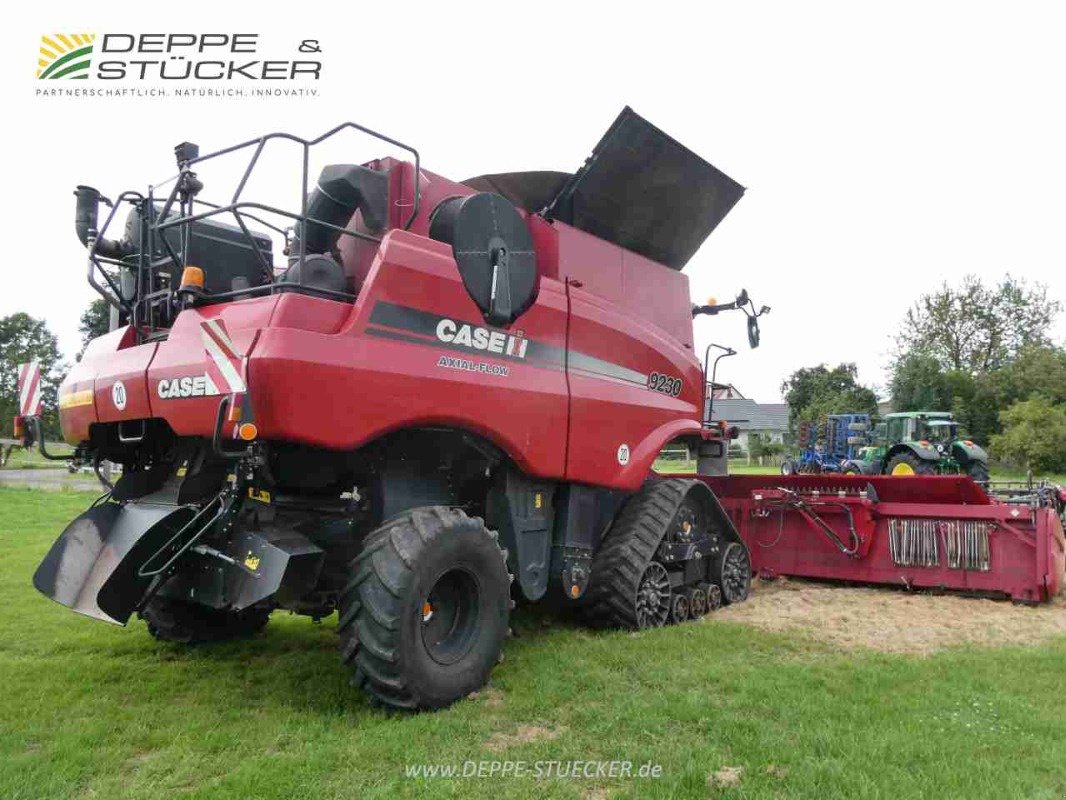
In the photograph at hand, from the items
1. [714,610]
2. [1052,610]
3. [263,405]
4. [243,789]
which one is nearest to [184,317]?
[263,405]

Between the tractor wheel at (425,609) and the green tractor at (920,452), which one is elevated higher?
the green tractor at (920,452)

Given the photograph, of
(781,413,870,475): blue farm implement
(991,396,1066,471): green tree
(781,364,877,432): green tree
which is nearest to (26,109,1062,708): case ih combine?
(781,413,870,475): blue farm implement

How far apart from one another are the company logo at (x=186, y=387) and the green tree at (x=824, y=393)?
1672 inches

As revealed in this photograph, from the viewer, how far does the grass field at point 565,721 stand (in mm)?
3148

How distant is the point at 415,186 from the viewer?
4.68m

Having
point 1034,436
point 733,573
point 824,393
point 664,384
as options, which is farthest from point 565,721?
point 824,393

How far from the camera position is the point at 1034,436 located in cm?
3219

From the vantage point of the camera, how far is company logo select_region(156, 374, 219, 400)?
3.81 meters

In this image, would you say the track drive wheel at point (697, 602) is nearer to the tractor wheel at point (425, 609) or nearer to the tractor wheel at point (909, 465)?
the tractor wheel at point (425, 609)

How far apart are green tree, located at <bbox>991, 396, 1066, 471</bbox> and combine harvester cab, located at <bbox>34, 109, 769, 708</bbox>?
102ft

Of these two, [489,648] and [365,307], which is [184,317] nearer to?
[365,307]

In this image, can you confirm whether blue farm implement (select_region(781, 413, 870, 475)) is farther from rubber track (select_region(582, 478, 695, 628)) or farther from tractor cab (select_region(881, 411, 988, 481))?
rubber track (select_region(582, 478, 695, 628))

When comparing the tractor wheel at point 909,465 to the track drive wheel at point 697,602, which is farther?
the tractor wheel at point 909,465

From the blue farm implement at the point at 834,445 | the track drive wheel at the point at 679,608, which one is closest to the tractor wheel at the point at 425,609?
the track drive wheel at the point at 679,608
